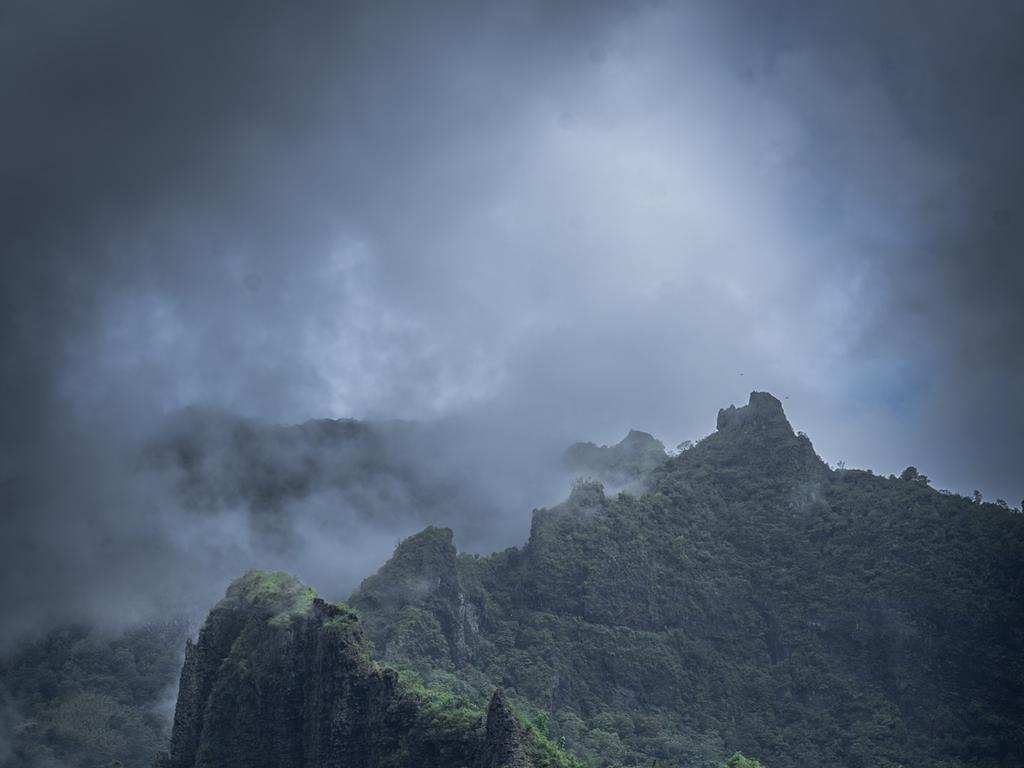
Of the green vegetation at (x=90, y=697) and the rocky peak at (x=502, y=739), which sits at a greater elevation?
the green vegetation at (x=90, y=697)

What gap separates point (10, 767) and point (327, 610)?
1560 inches

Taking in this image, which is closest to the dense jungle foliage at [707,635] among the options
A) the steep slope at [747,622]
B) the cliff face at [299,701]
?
the steep slope at [747,622]

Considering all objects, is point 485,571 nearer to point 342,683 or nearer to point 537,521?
point 537,521

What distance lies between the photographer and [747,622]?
93750 millimetres

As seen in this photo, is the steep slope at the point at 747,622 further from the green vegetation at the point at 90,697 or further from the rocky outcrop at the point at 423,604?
the green vegetation at the point at 90,697

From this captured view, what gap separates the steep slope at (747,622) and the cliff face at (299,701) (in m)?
15.3

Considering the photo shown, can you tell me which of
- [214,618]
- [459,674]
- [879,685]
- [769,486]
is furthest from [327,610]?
[769,486]

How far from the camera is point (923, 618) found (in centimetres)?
8638

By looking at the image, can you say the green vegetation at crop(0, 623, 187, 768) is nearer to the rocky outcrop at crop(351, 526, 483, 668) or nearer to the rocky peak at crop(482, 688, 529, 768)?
the rocky outcrop at crop(351, 526, 483, 668)

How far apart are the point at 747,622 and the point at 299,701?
158 ft

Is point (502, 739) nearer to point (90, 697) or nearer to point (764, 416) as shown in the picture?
point (90, 697)

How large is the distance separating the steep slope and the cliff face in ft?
50.2

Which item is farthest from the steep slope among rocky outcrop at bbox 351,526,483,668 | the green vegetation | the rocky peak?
the green vegetation

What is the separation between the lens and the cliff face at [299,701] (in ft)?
171
